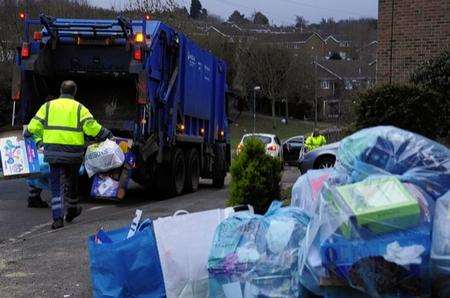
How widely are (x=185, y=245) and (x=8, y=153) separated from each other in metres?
6.35

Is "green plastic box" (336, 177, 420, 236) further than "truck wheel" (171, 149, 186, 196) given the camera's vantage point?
No

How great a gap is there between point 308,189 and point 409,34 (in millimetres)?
11280

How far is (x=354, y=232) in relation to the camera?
3.49 metres

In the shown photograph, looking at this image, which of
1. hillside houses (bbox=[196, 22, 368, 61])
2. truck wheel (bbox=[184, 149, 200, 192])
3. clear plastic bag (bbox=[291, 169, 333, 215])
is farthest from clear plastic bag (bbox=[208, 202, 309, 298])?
hillside houses (bbox=[196, 22, 368, 61])

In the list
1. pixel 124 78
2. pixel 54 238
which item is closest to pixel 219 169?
pixel 124 78

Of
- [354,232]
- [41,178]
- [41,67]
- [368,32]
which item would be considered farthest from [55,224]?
[368,32]

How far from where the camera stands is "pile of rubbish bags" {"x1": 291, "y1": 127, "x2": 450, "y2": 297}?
11.2 ft

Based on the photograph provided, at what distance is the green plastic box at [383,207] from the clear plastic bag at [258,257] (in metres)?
0.56

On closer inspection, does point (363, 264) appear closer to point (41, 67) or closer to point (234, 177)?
point (234, 177)

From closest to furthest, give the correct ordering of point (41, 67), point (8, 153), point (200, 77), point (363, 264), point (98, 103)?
1. point (363, 264)
2. point (8, 153)
3. point (41, 67)
4. point (98, 103)
5. point (200, 77)

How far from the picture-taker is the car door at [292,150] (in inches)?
1158

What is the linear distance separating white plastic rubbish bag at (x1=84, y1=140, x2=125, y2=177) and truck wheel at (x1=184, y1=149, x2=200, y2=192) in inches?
162

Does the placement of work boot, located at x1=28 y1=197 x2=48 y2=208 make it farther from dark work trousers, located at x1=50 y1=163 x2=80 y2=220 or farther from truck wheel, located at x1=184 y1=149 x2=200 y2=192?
truck wheel, located at x1=184 y1=149 x2=200 y2=192

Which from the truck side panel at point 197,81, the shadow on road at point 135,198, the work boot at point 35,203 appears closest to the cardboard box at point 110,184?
the work boot at point 35,203
